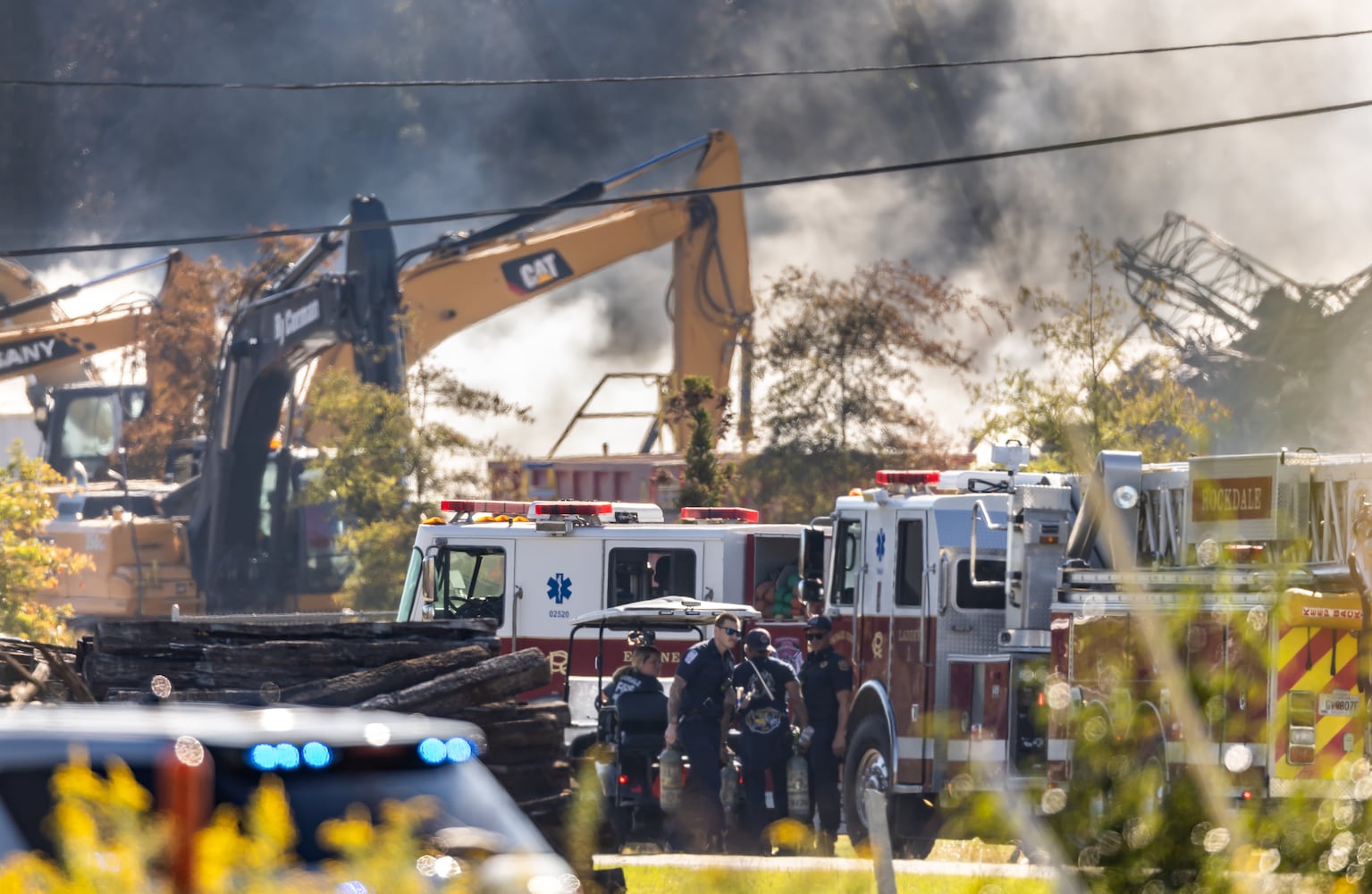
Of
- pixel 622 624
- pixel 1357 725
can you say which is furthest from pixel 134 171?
pixel 1357 725

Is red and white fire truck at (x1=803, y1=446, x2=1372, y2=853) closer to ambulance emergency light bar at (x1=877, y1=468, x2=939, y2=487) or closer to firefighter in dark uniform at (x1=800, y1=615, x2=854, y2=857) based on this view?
ambulance emergency light bar at (x1=877, y1=468, x2=939, y2=487)

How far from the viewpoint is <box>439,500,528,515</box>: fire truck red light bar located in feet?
54.3

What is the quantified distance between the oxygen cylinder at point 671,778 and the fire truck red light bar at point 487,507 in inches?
178

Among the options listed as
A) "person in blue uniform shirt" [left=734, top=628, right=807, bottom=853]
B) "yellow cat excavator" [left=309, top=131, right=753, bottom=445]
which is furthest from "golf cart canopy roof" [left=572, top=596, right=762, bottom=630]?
"yellow cat excavator" [left=309, top=131, right=753, bottom=445]

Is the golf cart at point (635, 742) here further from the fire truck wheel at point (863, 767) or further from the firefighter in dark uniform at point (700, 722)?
the fire truck wheel at point (863, 767)

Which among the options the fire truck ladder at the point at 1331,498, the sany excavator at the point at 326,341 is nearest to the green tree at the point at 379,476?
the sany excavator at the point at 326,341

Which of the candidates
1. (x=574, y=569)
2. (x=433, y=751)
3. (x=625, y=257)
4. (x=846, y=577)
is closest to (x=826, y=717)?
(x=846, y=577)

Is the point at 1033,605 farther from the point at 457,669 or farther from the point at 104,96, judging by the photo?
the point at 104,96

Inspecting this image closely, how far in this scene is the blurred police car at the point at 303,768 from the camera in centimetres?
400

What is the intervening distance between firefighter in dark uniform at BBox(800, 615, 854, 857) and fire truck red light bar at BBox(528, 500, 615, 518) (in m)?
3.39

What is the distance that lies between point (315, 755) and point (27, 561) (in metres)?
20.2

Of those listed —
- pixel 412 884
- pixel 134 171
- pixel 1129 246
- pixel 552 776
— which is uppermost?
pixel 134 171

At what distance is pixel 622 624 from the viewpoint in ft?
46.3

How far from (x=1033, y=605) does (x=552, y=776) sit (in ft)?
15.1
